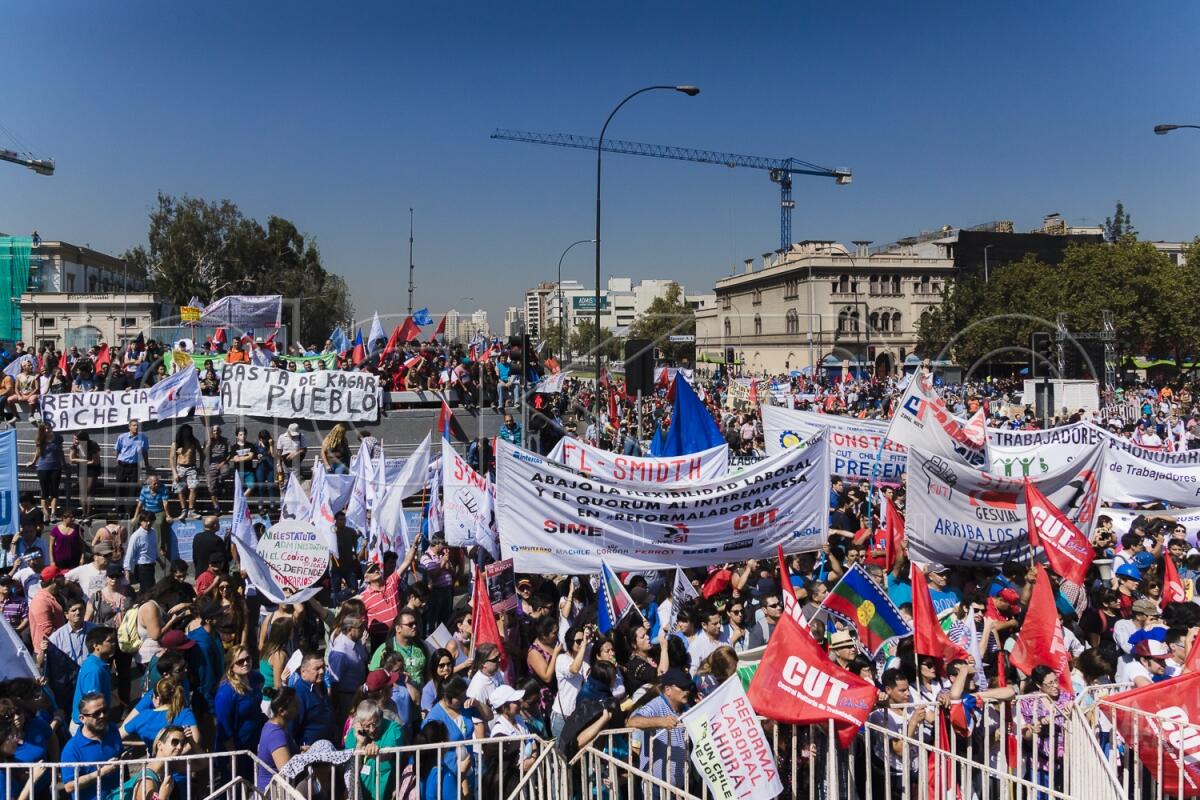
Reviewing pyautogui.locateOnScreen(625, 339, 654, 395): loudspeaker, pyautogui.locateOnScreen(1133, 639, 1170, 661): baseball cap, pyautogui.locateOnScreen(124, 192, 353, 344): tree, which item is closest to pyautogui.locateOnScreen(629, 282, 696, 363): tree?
pyautogui.locateOnScreen(124, 192, 353, 344): tree

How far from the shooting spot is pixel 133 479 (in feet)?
50.8

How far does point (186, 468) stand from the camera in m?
15.1

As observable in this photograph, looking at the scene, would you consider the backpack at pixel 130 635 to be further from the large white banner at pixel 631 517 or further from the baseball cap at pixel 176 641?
the large white banner at pixel 631 517

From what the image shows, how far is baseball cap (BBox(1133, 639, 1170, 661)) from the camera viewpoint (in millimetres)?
6984

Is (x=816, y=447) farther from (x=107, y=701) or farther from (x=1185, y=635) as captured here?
(x=107, y=701)

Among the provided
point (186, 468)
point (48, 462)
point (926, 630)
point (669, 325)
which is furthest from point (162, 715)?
point (669, 325)

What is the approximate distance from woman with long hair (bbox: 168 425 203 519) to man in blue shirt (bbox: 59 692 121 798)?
32.0ft

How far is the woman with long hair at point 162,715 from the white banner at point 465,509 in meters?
4.05

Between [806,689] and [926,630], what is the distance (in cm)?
135

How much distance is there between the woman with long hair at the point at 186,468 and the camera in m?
14.8

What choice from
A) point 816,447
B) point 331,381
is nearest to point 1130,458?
point 816,447

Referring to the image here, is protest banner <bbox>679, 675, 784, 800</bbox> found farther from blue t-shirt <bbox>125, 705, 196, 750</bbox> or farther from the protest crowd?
blue t-shirt <bbox>125, 705, 196, 750</bbox>

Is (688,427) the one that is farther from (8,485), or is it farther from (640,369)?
(8,485)

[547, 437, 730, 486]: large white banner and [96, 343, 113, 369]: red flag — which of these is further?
[96, 343, 113, 369]: red flag
